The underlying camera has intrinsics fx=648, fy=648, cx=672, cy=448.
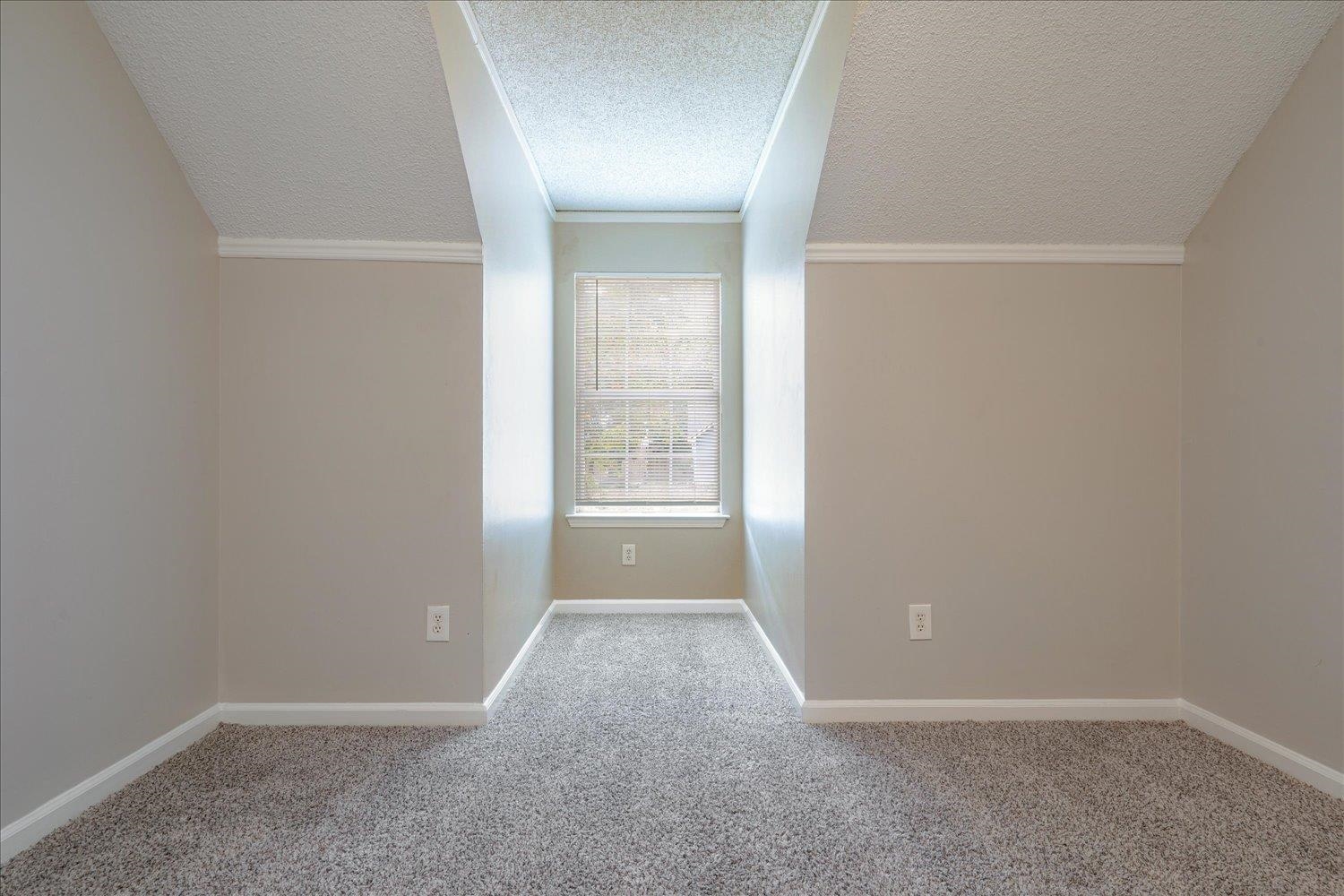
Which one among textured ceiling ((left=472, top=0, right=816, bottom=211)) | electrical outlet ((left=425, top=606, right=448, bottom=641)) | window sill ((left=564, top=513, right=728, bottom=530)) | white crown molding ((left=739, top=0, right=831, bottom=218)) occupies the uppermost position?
textured ceiling ((left=472, top=0, right=816, bottom=211))

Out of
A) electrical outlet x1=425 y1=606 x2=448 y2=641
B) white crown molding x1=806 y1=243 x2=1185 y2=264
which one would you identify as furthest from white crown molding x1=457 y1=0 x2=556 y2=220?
electrical outlet x1=425 y1=606 x2=448 y2=641

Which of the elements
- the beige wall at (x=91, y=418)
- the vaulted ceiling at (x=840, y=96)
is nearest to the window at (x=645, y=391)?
the vaulted ceiling at (x=840, y=96)

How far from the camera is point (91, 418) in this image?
1.65 metres

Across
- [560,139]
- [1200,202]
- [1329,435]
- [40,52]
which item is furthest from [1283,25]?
[40,52]

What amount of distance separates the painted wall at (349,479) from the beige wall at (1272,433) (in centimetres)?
241

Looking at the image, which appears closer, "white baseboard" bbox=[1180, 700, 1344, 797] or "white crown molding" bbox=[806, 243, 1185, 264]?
"white baseboard" bbox=[1180, 700, 1344, 797]

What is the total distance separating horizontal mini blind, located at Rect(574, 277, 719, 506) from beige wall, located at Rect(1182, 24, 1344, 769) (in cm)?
226

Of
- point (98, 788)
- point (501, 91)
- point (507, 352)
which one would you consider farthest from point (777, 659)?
point (501, 91)

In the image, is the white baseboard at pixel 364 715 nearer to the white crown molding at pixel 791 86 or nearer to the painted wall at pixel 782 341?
the painted wall at pixel 782 341

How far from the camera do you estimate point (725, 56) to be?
223 centimetres

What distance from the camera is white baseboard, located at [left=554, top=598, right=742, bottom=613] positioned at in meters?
3.73

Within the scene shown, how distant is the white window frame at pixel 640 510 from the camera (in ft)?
12.3

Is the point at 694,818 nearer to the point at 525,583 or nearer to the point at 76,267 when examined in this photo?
the point at 525,583

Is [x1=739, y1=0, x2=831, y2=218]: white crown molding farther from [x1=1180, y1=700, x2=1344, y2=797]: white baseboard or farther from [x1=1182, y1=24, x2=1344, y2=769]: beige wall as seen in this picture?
[x1=1180, y1=700, x2=1344, y2=797]: white baseboard
